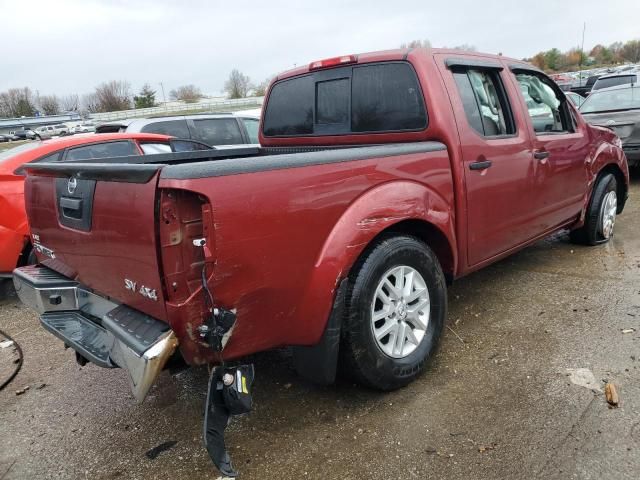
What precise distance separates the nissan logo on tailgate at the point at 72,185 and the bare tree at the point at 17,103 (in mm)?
98999

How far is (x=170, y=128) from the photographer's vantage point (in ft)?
26.3

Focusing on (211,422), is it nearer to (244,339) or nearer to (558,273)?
(244,339)

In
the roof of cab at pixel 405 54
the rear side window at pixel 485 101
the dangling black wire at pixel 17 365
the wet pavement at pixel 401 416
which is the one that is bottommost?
the dangling black wire at pixel 17 365

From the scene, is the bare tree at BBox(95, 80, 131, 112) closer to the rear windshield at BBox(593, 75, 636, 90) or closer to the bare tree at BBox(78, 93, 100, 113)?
the bare tree at BBox(78, 93, 100, 113)

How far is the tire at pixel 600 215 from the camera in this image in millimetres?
4980

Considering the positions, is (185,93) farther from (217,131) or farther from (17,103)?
(217,131)

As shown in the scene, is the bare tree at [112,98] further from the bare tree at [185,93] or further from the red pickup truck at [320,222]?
the red pickup truck at [320,222]

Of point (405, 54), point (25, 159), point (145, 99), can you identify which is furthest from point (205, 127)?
point (145, 99)

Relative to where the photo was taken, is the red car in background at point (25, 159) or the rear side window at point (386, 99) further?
the red car in background at point (25, 159)

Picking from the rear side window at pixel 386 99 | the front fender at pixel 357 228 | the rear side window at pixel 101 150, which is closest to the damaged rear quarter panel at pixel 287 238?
the front fender at pixel 357 228

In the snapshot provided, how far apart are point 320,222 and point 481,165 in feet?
4.83

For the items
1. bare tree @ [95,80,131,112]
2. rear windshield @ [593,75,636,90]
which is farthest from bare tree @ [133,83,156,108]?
rear windshield @ [593,75,636,90]

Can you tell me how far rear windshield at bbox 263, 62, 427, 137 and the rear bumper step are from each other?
2.00m

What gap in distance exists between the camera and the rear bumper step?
1.99 meters
